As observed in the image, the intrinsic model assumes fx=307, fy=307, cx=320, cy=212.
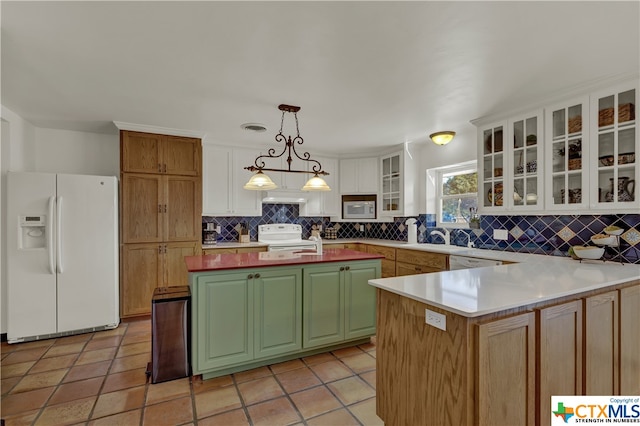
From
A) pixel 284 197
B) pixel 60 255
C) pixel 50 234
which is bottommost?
pixel 60 255

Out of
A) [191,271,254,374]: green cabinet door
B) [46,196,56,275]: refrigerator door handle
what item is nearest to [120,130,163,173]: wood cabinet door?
[46,196,56,275]: refrigerator door handle

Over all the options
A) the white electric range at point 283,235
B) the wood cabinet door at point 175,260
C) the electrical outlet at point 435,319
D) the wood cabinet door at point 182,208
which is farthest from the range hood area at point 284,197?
the electrical outlet at point 435,319

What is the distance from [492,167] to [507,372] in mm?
2487

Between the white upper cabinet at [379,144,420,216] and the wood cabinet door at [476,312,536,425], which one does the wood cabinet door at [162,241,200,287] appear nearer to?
the white upper cabinet at [379,144,420,216]

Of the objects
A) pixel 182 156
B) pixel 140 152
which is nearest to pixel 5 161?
pixel 140 152

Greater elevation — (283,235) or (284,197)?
(284,197)

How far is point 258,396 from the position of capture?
2.18 m

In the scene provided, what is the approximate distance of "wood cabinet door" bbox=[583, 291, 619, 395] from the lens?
170cm

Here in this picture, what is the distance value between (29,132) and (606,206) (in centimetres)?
583

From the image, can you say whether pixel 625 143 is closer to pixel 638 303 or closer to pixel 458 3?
pixel 638 303

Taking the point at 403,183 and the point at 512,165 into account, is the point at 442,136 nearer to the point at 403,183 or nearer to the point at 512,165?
the point at 512,165

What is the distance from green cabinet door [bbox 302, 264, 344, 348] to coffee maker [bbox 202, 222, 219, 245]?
7.70ft

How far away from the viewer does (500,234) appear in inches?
139

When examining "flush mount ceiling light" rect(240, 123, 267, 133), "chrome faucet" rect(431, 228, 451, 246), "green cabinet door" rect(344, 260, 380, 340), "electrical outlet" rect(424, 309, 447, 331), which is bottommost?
"green cabinet door" rect(344, 260, 380, 340)
